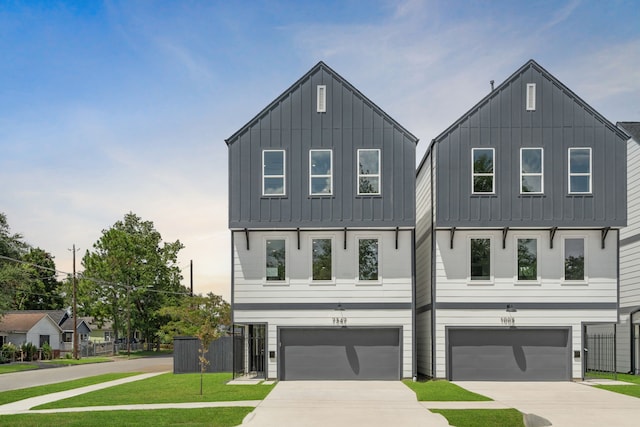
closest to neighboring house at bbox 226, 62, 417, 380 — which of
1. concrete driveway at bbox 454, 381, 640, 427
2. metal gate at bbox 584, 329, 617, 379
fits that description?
concrete driveway at bbox 454, 381, 640, 427

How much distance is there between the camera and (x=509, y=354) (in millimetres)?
25547

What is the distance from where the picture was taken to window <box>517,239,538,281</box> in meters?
25.6

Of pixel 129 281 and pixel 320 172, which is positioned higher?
pixel 320 172

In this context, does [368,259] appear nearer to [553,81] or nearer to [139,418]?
[553,81]

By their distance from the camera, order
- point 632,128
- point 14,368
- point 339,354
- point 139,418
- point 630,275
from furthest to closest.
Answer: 1. point 14,368
2. point 632,128
3. point 630,275
4. point 339,354
5. point 139,418

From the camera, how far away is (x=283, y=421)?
49.6 feet

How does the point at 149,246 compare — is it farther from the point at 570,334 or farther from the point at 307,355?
the point at 570,334

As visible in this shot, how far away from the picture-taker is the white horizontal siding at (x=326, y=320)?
25391mm

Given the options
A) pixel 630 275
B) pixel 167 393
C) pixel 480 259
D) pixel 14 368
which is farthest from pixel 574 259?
pixel 14 368

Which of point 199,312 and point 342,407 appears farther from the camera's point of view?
point 199,312

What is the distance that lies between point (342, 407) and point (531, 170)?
1260 centimetres

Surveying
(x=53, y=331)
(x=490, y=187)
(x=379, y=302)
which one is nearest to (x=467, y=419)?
(x=379, y=302)

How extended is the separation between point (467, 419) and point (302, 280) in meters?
11.3

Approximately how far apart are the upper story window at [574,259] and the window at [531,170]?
7.41ft
